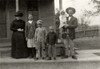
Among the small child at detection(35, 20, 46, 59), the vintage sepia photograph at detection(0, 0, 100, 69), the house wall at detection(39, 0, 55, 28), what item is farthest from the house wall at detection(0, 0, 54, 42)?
the small child at detection(35, 20, 46, 59)

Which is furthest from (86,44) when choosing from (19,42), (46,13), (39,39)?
(39,39)

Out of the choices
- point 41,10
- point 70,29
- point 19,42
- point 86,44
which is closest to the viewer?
point 70,29

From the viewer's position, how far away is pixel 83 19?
36.4 m

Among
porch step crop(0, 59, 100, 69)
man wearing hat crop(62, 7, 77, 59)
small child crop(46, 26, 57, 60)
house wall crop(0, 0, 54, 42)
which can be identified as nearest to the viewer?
porch step crop(0, 59, 100, 69)

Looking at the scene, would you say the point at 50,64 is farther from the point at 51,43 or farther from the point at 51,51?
the point at 51,43

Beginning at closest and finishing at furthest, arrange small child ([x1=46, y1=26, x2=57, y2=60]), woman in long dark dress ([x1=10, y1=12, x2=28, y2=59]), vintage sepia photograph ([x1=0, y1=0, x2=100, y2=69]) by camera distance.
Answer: vintage sepia photograph ([x1=0, y1=0, x2=100, y2=69]) → small child ([x1=46, y1=26, x2=57, y2=60]) → woman in long dark dress ([x1=10, y1=12, x2=28, y2=59])

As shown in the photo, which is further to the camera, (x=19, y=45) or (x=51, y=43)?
(x=19, y=45)

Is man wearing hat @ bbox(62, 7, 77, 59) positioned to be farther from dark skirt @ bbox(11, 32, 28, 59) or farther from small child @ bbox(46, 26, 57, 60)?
dark skirt @ bbox(11, 32, 28, 59)

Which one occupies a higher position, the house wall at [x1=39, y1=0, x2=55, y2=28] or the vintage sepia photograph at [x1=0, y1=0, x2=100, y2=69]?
the house wall at [x1=39, y1=0, x2=55, y2=28]

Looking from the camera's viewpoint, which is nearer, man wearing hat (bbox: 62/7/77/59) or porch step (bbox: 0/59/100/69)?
porch step (bbox: 0/59/100/69)

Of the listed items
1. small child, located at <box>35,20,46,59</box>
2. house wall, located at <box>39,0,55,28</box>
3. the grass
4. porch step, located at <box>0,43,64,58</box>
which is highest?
house wall, located at <box>39,0,55,28</box>

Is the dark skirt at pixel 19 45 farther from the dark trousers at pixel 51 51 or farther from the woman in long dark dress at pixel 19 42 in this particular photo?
the dark trousers at pixel 51 51

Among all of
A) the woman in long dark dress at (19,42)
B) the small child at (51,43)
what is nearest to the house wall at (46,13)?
the woman in long dark dress at (19,42)

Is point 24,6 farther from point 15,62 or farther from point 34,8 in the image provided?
point 15,62
